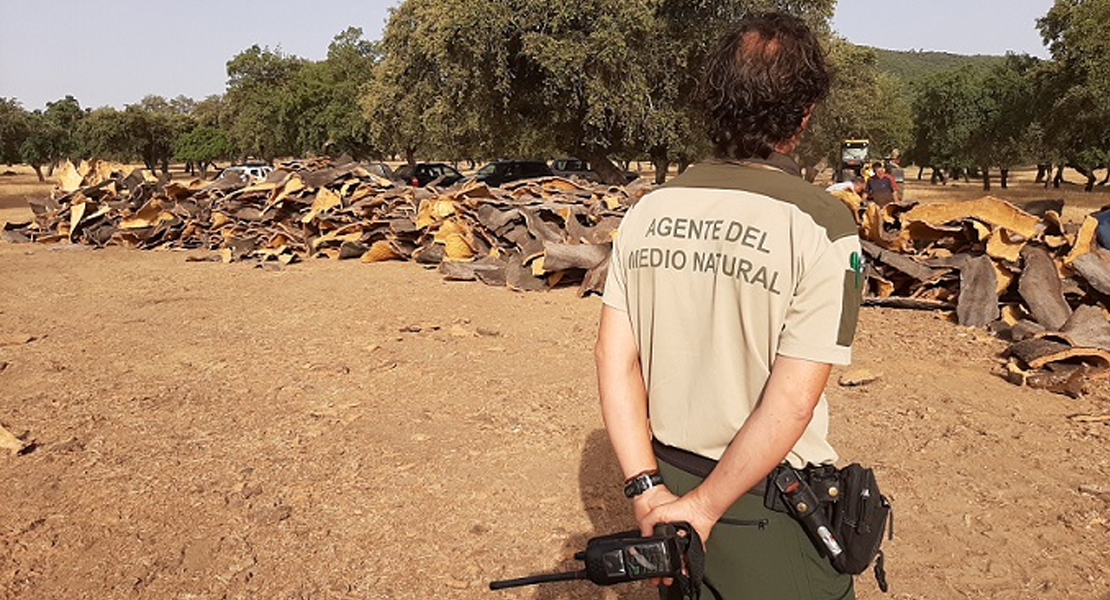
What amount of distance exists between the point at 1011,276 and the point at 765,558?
7088 millimetres

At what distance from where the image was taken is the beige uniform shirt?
1492 mm

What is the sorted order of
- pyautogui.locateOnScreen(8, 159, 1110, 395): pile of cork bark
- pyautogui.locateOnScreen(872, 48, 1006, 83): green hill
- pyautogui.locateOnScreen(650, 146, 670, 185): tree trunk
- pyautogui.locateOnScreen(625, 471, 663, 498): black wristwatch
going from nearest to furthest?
1. pyautogui.locateOnScreen(625, 471, 663, 498): black wristwatch
2. pyautogui.locateOnScreen(8, 159, 1110, 395): pile of cork bark
3. pyautogui.locateOnScreen(650, 146, 670, 185): tree trunk
4. pyautogui.locateOnScreen(872, 48, 1006, 83): green hill

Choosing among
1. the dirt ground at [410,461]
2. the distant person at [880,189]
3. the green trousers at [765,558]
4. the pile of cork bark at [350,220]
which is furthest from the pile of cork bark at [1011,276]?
the green trousers at [765,558]

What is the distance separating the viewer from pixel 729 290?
1.56 m

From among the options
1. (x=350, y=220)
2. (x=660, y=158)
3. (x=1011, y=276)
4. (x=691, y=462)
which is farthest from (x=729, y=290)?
(x=660, y=158)

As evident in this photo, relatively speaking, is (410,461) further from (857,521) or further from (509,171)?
(509,171)

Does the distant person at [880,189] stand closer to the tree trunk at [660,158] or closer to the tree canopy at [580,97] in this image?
the tree canopy at [580,97]

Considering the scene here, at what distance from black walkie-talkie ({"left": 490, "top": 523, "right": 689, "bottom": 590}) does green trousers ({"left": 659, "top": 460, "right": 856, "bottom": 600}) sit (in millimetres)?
109

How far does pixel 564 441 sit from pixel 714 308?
3.27 meters

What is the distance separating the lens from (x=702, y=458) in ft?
5.49

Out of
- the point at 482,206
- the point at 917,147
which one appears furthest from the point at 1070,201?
the point at 482,206

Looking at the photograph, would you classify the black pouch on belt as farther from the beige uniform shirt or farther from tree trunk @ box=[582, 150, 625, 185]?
tree trunk @ box=[582, 150, 625, 185]

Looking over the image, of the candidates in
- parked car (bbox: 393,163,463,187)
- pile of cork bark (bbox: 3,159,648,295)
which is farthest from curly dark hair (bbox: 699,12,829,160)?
parked car (bbox: 393,163,463,187)

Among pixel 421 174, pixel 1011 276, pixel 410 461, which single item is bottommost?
pixel 410 461
